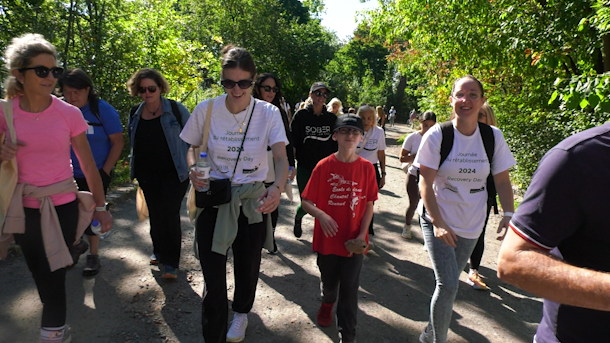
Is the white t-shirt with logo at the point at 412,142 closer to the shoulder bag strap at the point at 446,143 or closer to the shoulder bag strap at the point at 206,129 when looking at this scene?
the shoulder bag strap at the point at 446,143

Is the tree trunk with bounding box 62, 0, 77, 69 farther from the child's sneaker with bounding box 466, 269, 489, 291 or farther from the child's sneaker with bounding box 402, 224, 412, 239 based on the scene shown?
the child's sneaker with bounding box 466, 269, 489, 291

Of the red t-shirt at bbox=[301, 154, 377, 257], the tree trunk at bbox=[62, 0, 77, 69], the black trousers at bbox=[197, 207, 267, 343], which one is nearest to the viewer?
the black trousers at bbox=[197, 207, 267, 343]

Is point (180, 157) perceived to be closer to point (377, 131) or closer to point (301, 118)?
point (301, 118)

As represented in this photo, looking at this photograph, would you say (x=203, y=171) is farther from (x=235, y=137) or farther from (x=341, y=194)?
(x=341, y=194)

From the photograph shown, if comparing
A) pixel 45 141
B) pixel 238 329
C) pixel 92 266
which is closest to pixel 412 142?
pixel 238 329

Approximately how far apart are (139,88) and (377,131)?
313 centimetres

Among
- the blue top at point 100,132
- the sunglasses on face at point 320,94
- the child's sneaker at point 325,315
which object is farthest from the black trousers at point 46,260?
the sunglasses on face at point 320,94

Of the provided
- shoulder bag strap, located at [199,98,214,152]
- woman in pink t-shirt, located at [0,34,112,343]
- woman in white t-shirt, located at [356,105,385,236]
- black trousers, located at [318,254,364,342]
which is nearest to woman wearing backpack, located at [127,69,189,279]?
woman in pink t-shirt, located at [0,34,112,343]

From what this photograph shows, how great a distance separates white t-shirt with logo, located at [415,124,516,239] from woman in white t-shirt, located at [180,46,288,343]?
3.57 feet

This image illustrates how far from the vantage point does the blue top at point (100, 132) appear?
13.0ft

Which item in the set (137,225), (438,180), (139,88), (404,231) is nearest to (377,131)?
(404,231)

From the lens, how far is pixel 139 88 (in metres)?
3.91

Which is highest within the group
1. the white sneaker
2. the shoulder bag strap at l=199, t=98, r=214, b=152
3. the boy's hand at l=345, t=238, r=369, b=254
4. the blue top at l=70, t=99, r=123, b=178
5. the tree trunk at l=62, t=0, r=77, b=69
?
the tree trunk at l=62, t=0, r=77, b=69

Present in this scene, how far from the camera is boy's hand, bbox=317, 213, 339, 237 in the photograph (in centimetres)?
295
